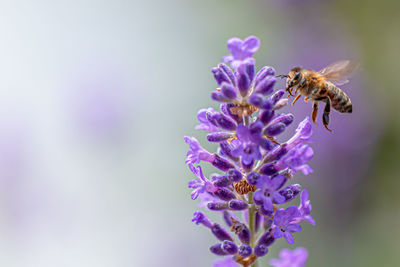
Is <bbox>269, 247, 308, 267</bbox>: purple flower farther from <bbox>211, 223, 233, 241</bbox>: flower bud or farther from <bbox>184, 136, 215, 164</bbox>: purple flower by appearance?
<bbox>184, 136, 215, 164</bbox>: purple flower

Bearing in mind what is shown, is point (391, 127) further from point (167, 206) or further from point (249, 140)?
point (249, 140)

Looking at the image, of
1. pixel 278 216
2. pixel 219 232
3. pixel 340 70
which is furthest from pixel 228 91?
pixel 340 70

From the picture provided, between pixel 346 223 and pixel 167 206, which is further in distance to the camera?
pixel 167 206

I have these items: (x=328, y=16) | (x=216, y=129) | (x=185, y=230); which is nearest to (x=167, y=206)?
(x=185, y=230)

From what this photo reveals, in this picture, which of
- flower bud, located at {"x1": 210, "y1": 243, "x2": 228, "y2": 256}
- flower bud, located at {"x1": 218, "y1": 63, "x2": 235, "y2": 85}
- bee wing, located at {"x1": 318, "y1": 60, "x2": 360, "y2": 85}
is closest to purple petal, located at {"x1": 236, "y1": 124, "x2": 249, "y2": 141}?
flower bud, located at {"x1": 218, "y1": 63, "x2": 235, "y2": 85}

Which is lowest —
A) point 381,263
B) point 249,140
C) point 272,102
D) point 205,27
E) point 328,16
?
point 381,263

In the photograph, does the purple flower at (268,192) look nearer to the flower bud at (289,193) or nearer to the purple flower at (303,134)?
the flower bud at (289,193)

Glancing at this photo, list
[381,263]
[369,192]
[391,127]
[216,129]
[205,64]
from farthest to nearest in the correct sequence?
1. [205,64]
2. [391,127]
3. [369,192]
4. [381,263]
5. [216,129]
